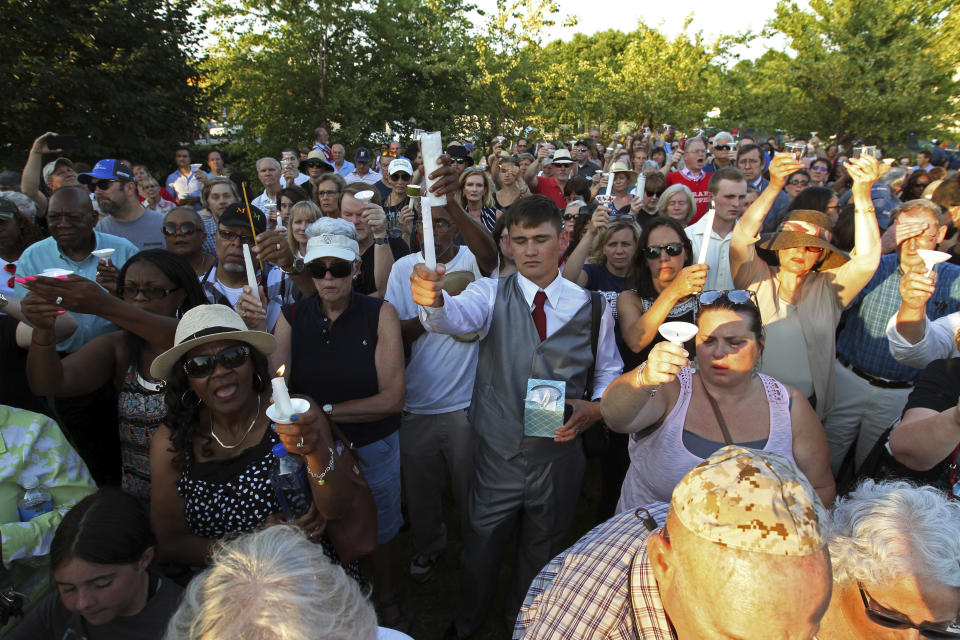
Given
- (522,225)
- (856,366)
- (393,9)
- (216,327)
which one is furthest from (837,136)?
(216,327)

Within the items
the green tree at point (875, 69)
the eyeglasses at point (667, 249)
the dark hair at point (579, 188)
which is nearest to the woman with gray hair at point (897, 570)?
the eyeglasses at point (667, 249)

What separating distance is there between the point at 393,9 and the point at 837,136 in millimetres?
16458

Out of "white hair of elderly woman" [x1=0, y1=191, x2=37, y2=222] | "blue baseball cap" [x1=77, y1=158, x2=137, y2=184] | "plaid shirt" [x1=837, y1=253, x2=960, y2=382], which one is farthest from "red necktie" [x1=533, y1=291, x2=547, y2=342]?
"blue baseball cap" [x1=77, y1=158, x2=137, y2=184]

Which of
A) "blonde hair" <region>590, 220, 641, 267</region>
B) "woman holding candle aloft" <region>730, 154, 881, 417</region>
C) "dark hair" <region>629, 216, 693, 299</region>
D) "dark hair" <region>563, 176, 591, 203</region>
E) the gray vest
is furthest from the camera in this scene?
"dark hair" <region>563, 176, 591, 203</region>

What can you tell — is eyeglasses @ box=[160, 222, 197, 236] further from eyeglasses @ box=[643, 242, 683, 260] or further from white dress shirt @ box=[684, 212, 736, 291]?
white dress shirt @ box=[684, 212, 736, 291]

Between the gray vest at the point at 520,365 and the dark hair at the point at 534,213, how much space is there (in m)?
0.30

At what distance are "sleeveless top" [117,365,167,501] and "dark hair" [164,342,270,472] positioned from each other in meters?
0.45

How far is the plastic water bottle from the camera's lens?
2.28 meters

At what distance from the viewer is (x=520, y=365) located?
2771 millimetres

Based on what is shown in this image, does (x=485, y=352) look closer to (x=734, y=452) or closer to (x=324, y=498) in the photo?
(x=324, y=498)

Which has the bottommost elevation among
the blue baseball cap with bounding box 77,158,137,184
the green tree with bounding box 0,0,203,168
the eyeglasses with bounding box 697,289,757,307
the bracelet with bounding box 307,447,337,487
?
the bracelet with bounding box 307,447,337,487

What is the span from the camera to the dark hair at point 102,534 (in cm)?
185

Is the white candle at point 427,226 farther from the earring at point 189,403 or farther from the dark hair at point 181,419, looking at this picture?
the earring at point 189,403

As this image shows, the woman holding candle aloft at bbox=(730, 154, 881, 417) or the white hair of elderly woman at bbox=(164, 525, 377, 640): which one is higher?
the woman holding candle aloft at bbox=(730, 154, 881, 417)
